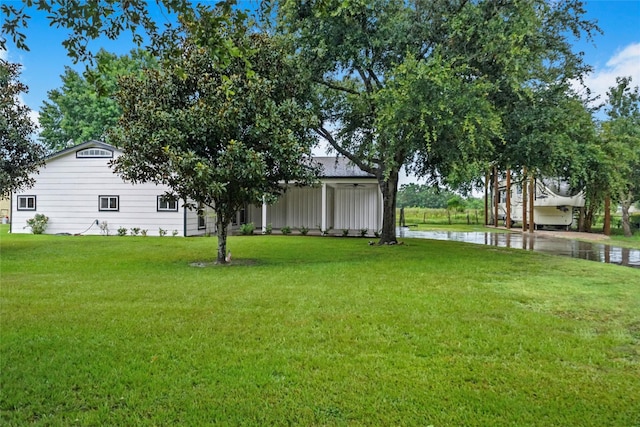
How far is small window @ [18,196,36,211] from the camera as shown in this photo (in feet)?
63.8

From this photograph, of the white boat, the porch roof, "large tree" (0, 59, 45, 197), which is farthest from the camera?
the white boat

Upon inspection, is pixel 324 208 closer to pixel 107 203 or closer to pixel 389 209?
pixel 389 209

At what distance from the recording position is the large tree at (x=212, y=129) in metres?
8.86

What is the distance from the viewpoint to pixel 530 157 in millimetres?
12039

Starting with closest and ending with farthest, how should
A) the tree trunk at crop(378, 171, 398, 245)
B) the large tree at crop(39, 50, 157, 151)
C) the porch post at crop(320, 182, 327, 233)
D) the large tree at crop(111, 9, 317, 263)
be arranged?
the large tree at crop(111, 9, 317, 263) → the tree trunk at crop(378, 171, 398, 245) → the porch post at crop(320, 182, 327, 233) → the large tree at crop(39, 50, 157, 151)

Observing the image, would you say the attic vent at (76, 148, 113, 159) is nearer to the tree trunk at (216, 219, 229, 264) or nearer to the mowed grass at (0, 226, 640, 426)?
the tree trunk at (216, 219, 229, 264)

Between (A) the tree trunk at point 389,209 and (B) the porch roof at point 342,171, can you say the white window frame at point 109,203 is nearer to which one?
(B) the porch roof at point 342,171

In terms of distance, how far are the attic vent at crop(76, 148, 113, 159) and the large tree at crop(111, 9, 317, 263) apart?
10.6 meters

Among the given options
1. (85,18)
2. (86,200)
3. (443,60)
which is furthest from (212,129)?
(86,200)

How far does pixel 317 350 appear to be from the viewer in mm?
4188

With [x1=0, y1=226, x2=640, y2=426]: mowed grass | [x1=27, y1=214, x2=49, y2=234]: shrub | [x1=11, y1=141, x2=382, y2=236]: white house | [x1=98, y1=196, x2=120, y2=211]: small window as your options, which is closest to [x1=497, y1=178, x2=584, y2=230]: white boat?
[x1=11, y1=141, x2=382, y2=236]: white house

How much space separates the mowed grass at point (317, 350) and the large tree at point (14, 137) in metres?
5.05

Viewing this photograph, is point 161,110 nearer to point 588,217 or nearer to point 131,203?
point 131,203

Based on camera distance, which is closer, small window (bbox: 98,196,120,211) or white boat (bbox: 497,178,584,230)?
small window (bbox: 98,196,120,211)
